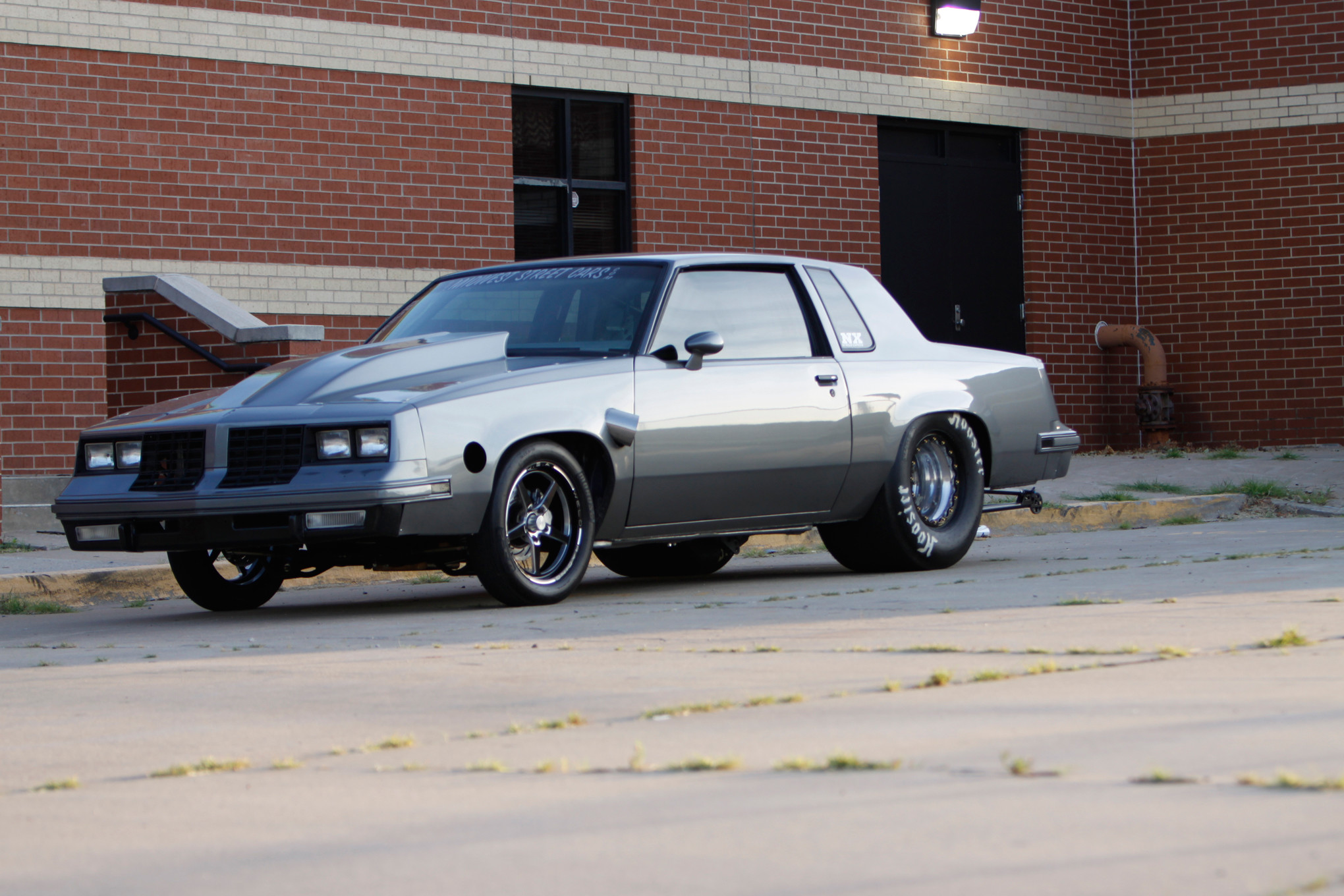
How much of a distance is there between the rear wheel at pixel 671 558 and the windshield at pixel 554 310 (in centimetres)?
160

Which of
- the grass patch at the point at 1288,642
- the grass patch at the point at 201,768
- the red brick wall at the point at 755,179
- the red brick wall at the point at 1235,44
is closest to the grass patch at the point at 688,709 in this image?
the grass patch at the point at 201,768

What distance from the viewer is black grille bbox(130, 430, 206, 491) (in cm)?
805

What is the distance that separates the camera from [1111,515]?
1350 centimetres

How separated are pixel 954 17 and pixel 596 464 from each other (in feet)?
40.9

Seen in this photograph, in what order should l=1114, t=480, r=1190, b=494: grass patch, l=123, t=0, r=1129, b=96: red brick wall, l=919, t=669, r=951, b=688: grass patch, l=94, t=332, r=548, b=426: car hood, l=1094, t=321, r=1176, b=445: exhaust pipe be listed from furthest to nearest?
l=1094, t=321, r=1176, b=445: exhaust pipe < l=123, t=0, r=1129, b=96: red brick wall < l=1114, t=480, r=1190, b=494: grass patch < l=94, t=332, r=548, b=426: car hood < l=919, t=669, r=951, b=688: grass patch

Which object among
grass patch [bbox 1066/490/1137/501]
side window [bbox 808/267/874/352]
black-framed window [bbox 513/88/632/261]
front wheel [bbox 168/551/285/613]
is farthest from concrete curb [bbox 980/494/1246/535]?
black-framed window [bbox 513/88/632/261]

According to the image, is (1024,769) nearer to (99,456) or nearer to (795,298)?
(99,456)

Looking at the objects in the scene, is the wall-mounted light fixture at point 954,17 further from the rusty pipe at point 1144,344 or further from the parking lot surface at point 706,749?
the parking lot surface at point 706,749

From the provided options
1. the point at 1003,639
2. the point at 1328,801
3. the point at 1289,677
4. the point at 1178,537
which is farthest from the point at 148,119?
the point at 1328,801

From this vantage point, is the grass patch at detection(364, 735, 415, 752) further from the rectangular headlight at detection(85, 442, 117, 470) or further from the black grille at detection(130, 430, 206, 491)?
the rectangular headlight at detection(85, 442, 117, 470)

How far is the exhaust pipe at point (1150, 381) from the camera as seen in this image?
67.3ft

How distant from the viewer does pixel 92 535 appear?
8.25m

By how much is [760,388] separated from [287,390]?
2.18 metres

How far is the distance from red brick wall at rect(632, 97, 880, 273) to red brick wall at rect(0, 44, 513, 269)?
159 centimetres
